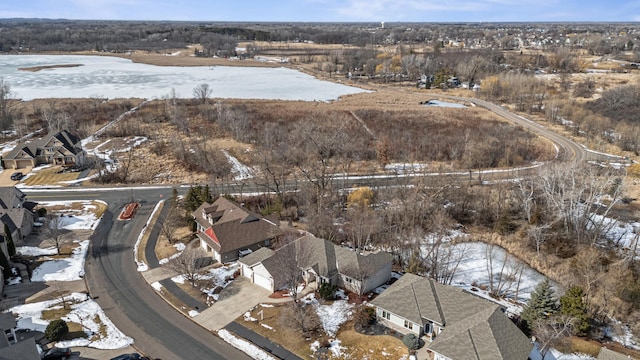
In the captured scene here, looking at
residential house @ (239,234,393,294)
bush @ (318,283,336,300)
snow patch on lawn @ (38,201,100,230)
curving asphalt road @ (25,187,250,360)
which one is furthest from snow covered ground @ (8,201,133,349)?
bush @ (318,283,336,300)

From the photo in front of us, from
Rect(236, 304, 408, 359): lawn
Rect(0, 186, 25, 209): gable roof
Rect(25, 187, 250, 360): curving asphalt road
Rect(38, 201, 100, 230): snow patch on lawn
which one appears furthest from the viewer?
Rect(38, 201, 100, 230): snow patch on lawn

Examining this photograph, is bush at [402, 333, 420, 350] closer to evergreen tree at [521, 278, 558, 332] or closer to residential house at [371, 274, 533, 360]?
residential house at [371, 274, 533, 360]

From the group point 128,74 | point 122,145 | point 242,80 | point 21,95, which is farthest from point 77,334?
point 128,74

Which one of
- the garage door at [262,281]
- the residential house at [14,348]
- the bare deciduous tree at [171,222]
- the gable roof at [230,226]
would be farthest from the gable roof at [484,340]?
the bare deciduous tree at [171,222]

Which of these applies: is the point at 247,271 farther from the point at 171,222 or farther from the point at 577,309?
the point at 577,309

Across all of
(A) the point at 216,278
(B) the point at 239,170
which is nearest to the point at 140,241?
(A) the point at 216,278

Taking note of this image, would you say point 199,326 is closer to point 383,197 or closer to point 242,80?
point 383,197
